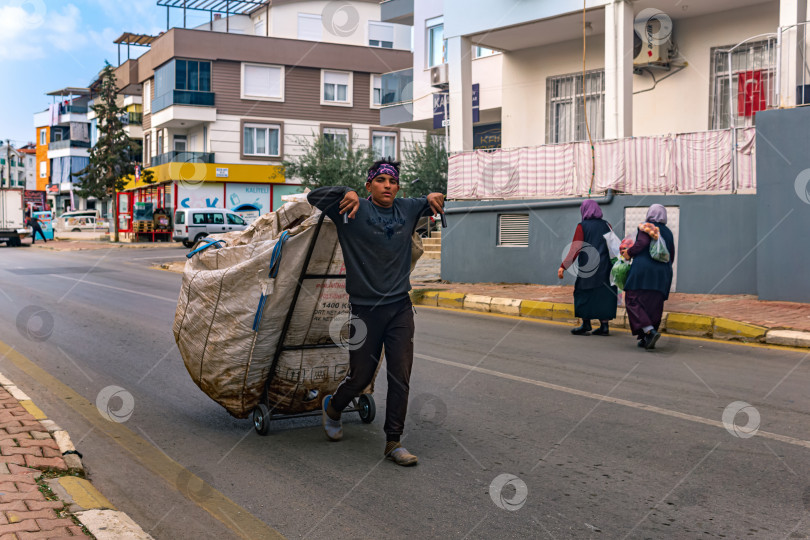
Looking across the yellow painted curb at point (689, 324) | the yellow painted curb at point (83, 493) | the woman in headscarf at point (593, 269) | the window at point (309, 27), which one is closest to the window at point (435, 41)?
the woman in headscarf at point (593, 269)

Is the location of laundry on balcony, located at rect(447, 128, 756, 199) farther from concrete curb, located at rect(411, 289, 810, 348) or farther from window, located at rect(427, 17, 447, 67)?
window, located at rect(427, 17, 447, 67)

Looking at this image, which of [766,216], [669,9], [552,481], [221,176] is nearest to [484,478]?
[552,481]

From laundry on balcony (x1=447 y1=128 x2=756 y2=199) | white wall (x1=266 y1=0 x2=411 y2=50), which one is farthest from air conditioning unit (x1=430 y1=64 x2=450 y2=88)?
white wall (x1=266 y1=0 x2=411 y2=50)

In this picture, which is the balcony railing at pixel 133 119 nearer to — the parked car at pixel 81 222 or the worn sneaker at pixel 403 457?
the parked car at pixel 81 222

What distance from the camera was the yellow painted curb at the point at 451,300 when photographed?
47.0 feet

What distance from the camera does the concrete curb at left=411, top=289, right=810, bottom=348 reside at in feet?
32.3

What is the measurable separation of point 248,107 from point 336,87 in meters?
5.80

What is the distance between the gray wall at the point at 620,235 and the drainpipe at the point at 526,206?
3.7 inches

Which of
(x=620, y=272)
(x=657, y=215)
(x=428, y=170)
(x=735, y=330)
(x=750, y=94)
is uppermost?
(x=750, y=94)

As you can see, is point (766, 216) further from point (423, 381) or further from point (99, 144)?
point (99, 144)

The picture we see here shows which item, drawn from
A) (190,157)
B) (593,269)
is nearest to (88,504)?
(593,269)

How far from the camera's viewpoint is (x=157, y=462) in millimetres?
5184

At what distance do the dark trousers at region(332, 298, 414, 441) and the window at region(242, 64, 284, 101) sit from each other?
4515 cm

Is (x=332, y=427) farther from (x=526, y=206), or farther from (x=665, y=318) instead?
(x=526, y=206)
